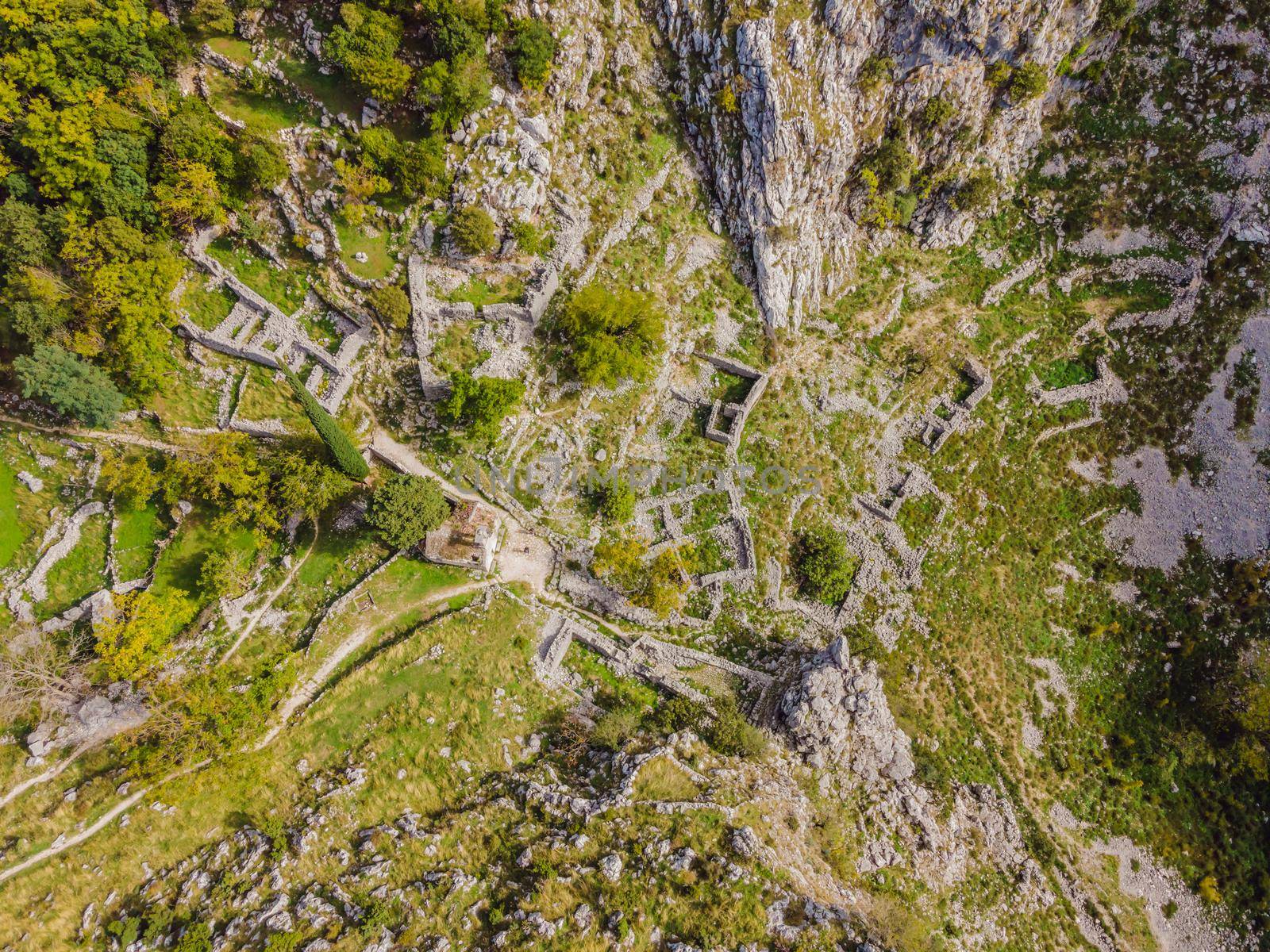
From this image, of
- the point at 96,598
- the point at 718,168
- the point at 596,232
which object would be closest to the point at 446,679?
the point at 96,598

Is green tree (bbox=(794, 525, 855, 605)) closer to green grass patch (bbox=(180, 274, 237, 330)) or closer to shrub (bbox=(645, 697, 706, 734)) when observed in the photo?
shrub (bbox=(645, 697, 706, 734))

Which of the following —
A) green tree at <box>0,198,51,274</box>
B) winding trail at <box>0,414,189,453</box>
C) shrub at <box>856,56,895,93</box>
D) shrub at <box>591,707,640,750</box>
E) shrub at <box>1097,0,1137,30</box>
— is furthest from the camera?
shrub at <box>1097,0,1137,30</box>

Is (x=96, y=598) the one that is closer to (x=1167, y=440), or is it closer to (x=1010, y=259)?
(x=1010, y=259)

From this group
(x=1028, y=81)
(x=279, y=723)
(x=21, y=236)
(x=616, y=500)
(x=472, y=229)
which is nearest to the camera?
(x=21, y=236)

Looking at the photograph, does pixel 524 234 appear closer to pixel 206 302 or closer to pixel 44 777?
pixel 206 302

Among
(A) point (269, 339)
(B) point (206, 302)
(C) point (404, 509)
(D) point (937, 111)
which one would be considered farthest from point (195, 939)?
(D) point (937, 111)

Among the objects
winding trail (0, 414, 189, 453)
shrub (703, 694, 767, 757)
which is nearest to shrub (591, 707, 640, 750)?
shrub (703, 694, 767, 757)

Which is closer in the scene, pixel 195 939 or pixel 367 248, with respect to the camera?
pixel 195 939
